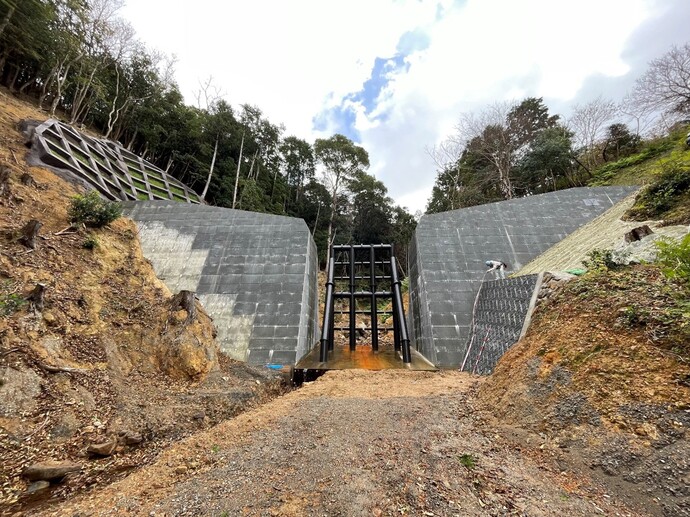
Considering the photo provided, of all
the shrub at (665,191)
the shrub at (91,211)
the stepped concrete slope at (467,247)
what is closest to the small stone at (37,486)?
the shrub at (91,211)

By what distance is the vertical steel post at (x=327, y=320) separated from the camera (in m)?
7.34

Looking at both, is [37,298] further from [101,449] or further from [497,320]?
[497,320]

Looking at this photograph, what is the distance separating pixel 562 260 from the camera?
6.52 meters

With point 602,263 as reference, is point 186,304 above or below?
below

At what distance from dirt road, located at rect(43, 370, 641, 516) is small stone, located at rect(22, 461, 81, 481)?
562mm

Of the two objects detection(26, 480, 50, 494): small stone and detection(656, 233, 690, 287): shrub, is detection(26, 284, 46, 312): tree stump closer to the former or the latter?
detection(26, 480, 50, 494): small stone

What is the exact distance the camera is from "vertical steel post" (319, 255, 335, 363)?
7.34 metres

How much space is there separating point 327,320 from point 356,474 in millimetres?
5913

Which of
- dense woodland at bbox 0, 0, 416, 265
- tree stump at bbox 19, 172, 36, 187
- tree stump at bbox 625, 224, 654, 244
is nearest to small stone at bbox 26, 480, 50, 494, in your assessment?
tree stump at bbox 625, 224, 654, 244

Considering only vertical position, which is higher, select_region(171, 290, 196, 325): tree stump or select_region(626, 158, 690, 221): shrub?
select_region(626, 158, 690, 221): shrub

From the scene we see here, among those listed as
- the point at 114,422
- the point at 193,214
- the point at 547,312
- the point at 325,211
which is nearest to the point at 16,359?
the point at 114,422

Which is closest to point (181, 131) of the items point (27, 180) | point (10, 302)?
point (27, 180)

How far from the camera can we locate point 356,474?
2.07 meters

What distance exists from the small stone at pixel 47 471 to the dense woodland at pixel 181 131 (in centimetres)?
1848
